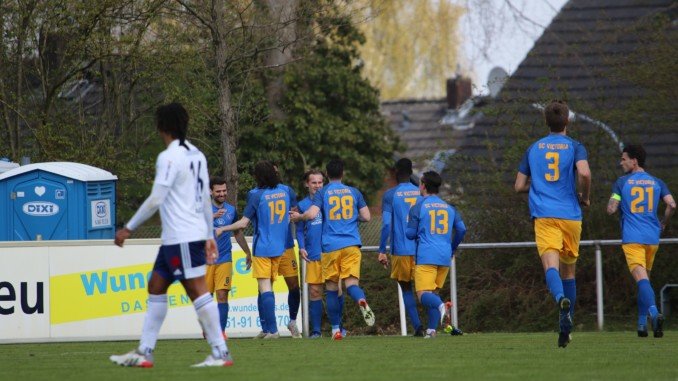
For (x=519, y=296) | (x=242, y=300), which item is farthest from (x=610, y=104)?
(x=242, y=300)

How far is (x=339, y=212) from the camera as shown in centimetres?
1499

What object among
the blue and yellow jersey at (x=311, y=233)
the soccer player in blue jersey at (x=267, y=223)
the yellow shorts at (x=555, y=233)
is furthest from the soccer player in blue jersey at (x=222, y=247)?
the yellow shorts at (x=555, y=233)

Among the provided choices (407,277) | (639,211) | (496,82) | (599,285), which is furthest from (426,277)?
(496,82)

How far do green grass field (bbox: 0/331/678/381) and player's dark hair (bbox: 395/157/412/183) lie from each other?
2.21 m

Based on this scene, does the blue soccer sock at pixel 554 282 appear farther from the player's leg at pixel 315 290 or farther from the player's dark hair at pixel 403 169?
the player's leg at pixel 315 290

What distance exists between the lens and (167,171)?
31.2ft

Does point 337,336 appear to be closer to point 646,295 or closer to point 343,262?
point 343,262

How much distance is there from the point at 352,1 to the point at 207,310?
10.0 metres

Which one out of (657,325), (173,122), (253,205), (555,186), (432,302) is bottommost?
(657,325)

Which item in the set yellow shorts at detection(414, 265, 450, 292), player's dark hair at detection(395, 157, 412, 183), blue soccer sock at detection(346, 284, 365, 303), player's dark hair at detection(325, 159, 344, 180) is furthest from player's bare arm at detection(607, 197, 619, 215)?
player's dark hair at detection(325, 159, 344, 180)

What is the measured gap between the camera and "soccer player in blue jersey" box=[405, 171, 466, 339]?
48.0ft

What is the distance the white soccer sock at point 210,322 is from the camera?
9.64m

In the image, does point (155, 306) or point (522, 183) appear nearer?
point (155, 306)

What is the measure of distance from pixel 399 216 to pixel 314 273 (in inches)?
55.5
